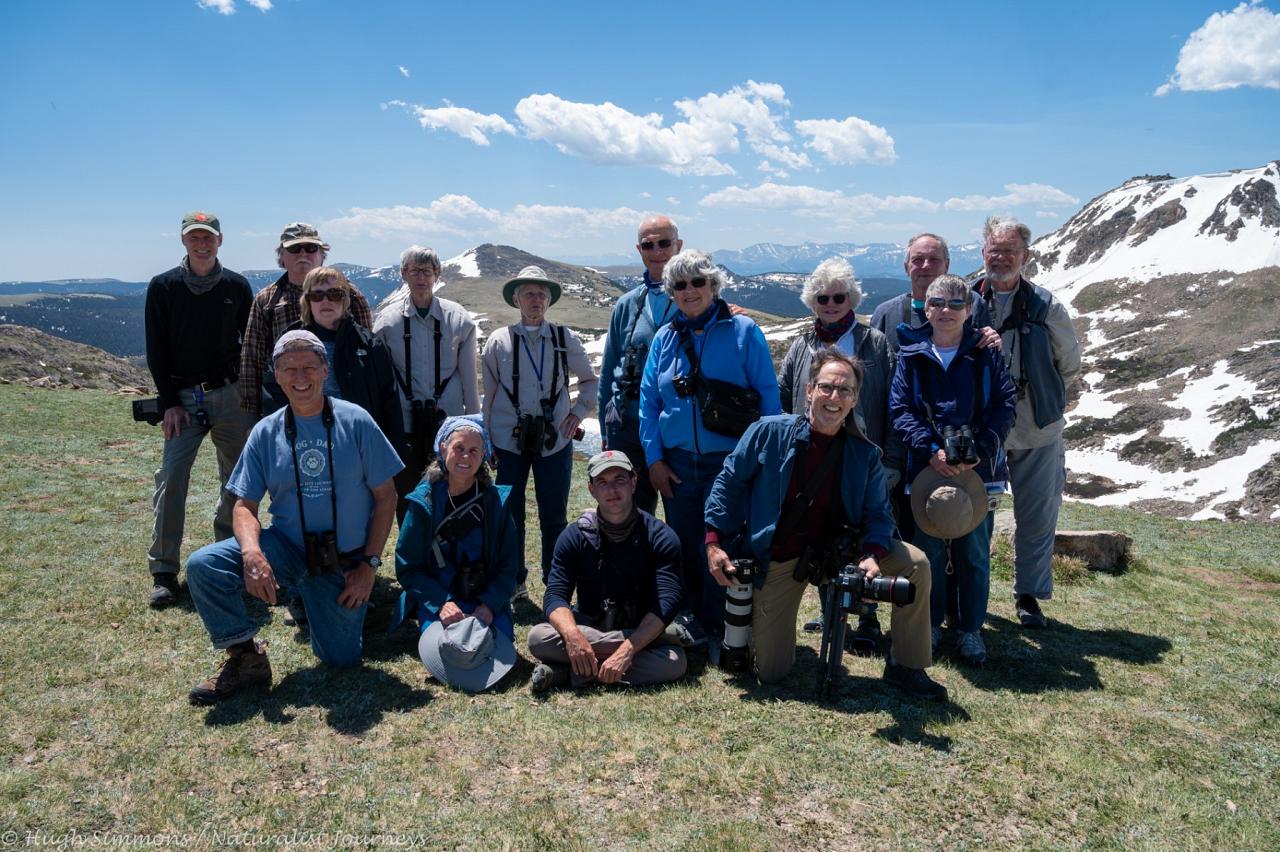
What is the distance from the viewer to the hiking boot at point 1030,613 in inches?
331

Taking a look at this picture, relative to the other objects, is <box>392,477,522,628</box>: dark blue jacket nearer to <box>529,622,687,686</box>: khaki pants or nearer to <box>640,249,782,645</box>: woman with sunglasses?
<box>529,622,687,686</box>: khaki pants

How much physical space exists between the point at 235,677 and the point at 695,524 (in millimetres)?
4265

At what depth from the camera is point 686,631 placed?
23.0 feet

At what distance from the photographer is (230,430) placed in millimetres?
Result: 8594

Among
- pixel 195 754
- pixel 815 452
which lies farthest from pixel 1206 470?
pixel 195 754

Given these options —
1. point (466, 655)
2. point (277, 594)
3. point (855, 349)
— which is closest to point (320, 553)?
point (277, 594)

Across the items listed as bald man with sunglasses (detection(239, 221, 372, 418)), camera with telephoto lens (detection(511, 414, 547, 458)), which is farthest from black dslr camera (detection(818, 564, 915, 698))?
bald man with sunglasses (detection(239, 221, 372, 418))

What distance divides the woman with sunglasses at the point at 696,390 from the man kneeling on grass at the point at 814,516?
0.56 m

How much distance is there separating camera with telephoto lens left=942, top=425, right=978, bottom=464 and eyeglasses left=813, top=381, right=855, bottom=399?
4.02ft

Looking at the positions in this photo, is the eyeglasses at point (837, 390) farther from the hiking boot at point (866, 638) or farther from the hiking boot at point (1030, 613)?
the hiking boot at point (1030, 613)

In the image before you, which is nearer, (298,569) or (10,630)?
(298,569)

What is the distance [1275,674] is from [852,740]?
482cm

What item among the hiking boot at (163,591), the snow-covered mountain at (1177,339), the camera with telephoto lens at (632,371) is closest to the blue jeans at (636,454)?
the camera with telephoto lens at (632,371)

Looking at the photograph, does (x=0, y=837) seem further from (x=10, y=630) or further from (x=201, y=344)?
(x=201, y=344)
